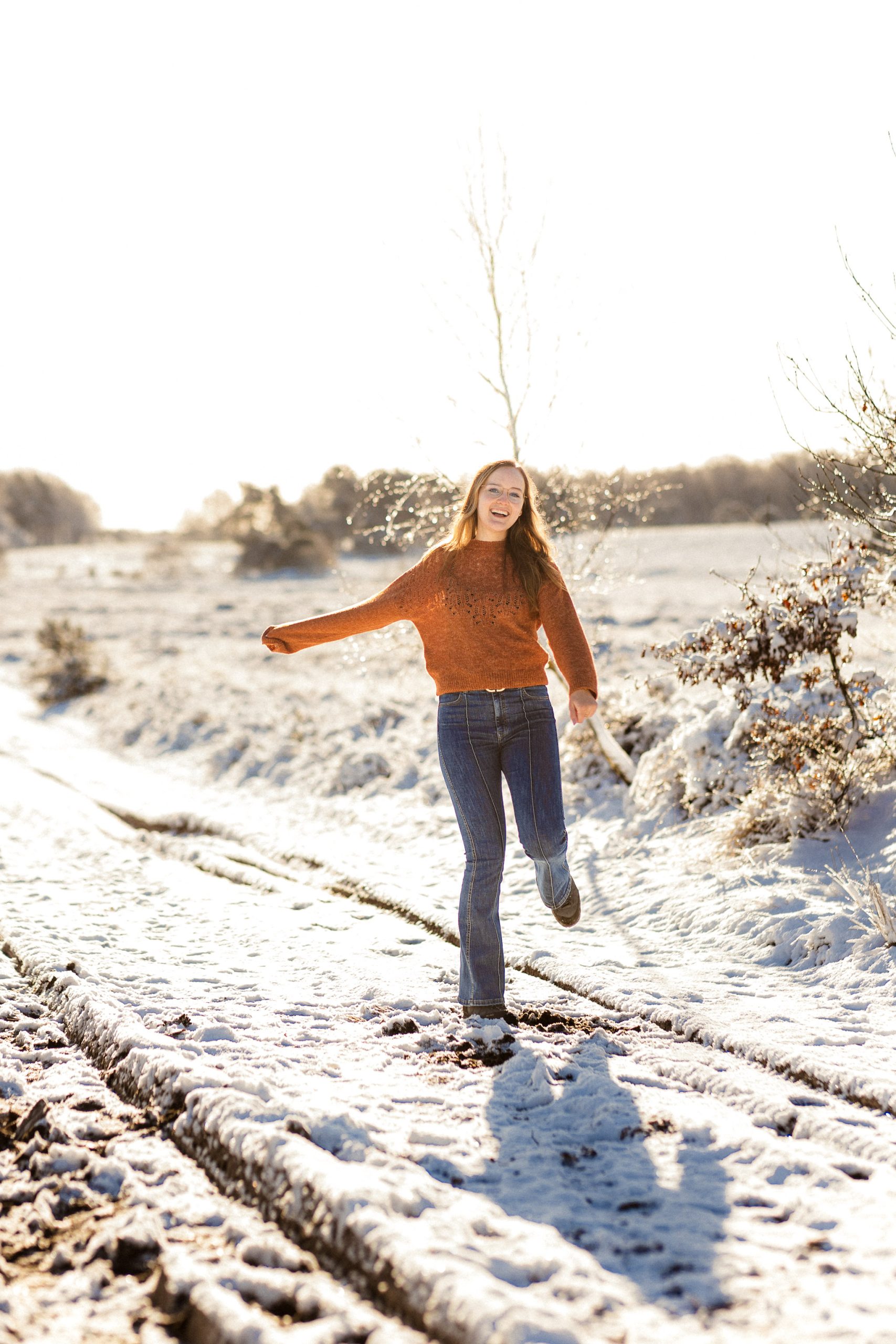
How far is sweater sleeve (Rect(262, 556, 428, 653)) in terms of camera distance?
4.15 meters

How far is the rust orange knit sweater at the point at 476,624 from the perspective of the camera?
160 inches

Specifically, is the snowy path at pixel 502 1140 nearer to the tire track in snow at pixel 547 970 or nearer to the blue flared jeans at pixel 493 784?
the tire track in snow at pixel 547 970

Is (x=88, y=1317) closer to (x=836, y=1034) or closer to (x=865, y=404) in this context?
(x=836, y=1034)

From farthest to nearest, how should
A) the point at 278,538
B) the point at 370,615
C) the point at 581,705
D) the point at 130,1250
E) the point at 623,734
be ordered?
the point at 278,538, the point at 623,734, the point at 370,615, the point at 581,705, the point at 130,1250

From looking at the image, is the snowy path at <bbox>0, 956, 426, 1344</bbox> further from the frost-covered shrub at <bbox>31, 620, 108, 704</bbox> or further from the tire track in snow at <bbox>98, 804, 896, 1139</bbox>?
the frost-covered shrub at <bbox>31, 620, 108, 704</bbox>

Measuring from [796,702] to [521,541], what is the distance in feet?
12.3

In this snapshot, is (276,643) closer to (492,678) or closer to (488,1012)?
(492,678)

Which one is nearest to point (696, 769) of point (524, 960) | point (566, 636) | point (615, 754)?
point (615, 754)

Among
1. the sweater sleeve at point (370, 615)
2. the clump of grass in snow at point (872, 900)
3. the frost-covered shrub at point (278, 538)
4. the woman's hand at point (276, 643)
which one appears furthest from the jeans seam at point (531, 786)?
the frost-covered shrub at point (278, 538)

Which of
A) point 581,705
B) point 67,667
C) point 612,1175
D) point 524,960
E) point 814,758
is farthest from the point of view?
point 67,667

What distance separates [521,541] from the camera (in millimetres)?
4191

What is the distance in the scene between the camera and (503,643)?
406 cm

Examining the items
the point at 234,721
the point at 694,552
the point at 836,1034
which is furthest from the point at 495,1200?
the point at 694,552

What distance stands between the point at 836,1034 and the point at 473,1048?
1481mm
